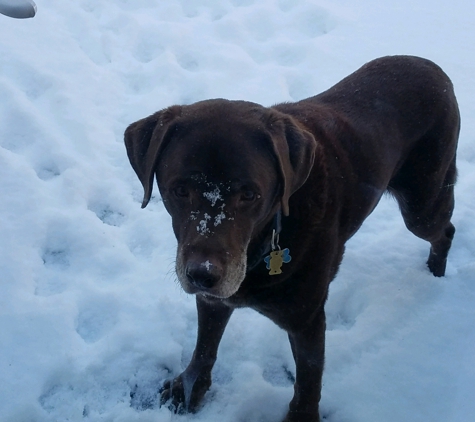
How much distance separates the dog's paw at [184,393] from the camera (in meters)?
2.41

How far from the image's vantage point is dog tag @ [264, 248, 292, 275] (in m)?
1.98

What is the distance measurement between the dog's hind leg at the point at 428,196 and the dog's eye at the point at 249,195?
1.22m

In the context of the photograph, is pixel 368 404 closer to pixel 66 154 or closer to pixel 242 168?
pixel 242 168

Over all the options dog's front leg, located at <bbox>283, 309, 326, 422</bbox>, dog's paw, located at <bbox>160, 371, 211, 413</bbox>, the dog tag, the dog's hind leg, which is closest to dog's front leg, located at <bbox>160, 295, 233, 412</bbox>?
dog's paw, located at <bbox>160, 371, 211, 413</bbox>

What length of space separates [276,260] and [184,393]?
900 millimetres

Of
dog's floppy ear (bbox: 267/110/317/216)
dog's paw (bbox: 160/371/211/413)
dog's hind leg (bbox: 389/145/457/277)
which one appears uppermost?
dog's floppy ear (bbox: 267/110/317/216)

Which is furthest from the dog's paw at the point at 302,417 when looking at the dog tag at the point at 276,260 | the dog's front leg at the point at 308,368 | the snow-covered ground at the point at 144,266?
the dog tag at the point at 276,260

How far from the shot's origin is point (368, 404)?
96.3 inches

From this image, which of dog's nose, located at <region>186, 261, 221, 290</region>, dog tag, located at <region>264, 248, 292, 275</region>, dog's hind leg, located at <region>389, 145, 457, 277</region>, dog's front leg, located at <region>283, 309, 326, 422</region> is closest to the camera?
dog's nose, located at <region>186, 261, 221, 290</region>

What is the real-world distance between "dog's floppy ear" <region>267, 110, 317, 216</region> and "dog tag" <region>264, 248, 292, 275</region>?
0.17 meters

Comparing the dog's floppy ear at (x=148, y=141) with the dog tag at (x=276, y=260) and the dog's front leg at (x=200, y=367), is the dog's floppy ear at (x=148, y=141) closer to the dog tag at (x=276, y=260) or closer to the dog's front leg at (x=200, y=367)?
the dog tag at (x=276, y=260)

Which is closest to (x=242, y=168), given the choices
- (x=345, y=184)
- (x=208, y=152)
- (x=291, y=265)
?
(x=208, y=152)

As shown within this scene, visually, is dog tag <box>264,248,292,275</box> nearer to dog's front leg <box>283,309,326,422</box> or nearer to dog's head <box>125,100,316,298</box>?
dog's head <box>125,100,316,298</box>

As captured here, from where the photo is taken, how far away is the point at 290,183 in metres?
1.89
